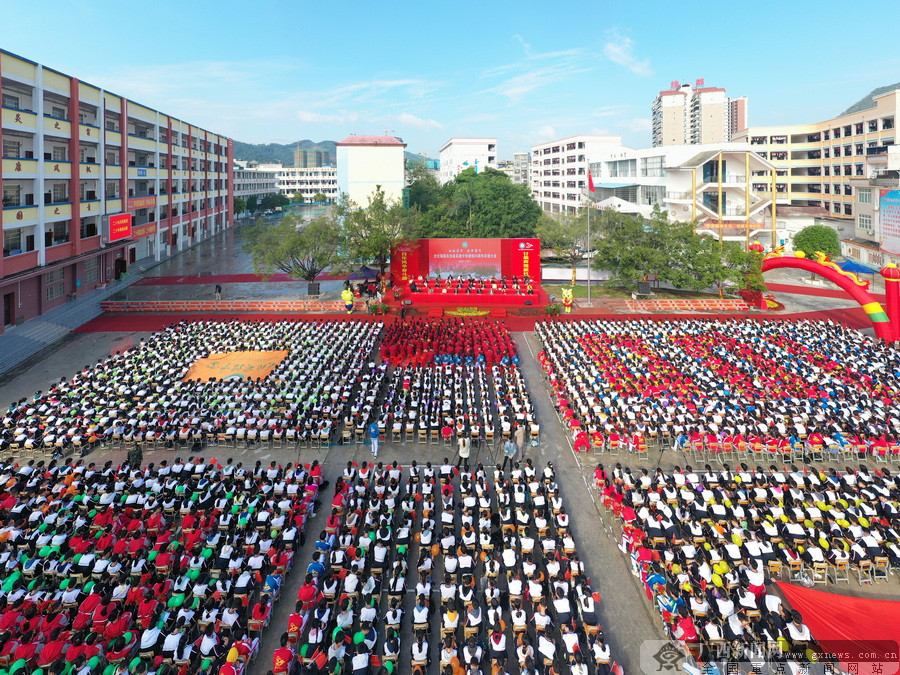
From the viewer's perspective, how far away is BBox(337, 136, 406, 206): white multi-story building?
47500 millimetres

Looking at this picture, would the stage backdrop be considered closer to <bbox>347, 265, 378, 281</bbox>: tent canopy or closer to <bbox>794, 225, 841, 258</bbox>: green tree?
<bbox>347, 265, 378, 281</bbox>: tent canopy

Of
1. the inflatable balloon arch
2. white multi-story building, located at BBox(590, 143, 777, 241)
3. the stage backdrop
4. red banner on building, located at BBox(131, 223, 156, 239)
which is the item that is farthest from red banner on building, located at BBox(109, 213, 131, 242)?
the inflatable balloon arch

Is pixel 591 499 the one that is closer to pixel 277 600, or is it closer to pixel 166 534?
pixel 277 600

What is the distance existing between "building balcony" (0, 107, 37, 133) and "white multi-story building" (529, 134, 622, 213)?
54710mm

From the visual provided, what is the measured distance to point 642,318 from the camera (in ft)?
83.1

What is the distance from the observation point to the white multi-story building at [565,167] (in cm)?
6988

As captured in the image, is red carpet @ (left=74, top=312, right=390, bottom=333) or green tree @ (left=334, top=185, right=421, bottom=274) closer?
red carpet @ (left=74, top=312, right=390, bottom=333)

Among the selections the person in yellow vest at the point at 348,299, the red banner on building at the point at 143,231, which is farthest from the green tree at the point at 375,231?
the red banner on building at the point at 143,231

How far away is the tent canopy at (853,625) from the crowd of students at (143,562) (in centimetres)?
817

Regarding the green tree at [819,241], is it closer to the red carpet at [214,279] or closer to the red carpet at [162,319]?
the red carpet at [162,319]

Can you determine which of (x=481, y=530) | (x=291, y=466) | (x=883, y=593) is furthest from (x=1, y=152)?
(x=883, y=593)

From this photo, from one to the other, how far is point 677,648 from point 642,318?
753 inches

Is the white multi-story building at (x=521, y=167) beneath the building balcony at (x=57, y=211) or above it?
above

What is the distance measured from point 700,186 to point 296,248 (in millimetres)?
30204
